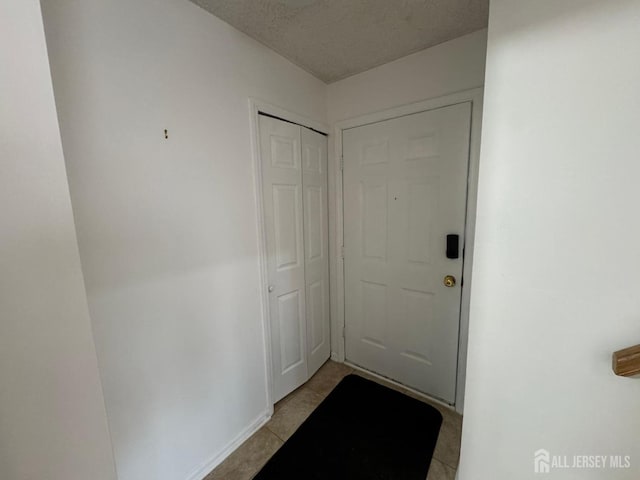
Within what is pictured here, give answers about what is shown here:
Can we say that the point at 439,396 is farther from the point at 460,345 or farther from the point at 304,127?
the point at 304,127

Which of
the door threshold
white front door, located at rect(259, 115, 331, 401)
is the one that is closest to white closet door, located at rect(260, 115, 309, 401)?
white front door, located at rect(259, 115, 331, 401)

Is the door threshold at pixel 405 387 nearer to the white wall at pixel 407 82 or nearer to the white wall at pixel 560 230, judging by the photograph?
the white wall at pixel 407 82

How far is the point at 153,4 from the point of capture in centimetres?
104

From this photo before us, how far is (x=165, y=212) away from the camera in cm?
112

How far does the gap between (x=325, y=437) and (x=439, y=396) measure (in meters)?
0.87

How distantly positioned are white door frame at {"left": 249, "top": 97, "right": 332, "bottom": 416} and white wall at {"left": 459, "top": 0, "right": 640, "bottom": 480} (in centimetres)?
114

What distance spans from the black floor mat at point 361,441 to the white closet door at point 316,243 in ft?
1.45

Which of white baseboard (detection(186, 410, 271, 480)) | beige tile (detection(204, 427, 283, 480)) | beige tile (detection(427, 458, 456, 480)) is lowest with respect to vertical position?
beige tile (detection(427, 458, 456, 480))

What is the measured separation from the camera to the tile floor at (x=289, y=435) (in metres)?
1.34

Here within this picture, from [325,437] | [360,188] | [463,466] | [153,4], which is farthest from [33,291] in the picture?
[360,188]

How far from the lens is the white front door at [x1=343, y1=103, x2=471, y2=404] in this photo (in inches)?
63.0

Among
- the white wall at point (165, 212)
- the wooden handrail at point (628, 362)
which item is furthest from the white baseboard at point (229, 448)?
the wooden handrail at point (628, 362)

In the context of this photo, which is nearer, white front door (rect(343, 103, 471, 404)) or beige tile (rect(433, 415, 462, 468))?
beige tile (rect(433, 415, 462, 468))

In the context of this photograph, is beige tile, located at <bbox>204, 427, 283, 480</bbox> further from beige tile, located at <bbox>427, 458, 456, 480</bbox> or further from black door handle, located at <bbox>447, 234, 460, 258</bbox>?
black door handle, located at <bbox>447, 234, 460, 258</bbox>
